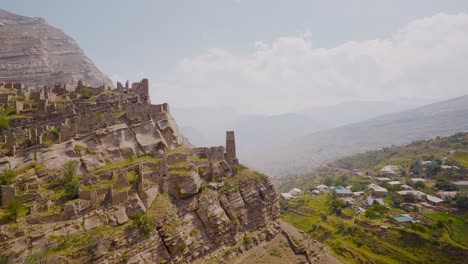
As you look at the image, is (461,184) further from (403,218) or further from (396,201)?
(403,218)

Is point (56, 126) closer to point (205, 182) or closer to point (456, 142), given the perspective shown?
point (205, 182)

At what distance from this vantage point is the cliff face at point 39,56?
107 metres

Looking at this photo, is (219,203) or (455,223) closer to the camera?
(219,203)

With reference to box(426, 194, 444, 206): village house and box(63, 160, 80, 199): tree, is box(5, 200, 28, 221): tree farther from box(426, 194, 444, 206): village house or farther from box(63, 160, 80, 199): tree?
box(426, 194, 444, 206): village house

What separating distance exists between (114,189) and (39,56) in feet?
411

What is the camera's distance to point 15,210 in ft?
89.3

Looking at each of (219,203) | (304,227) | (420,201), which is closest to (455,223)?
(420,201)

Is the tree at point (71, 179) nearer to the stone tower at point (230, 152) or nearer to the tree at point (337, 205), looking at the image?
the stone tower at point (230, 152)

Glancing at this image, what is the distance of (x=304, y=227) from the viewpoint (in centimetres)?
6569

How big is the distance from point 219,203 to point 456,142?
412ft

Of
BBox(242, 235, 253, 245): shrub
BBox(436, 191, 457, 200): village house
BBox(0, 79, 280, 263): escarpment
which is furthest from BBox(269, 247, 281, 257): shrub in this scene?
BBox(436, 191, 457, 200): village house

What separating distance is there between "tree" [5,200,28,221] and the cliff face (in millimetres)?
89487

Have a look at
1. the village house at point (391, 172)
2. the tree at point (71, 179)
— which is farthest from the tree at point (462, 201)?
the tree at point (71, 179)

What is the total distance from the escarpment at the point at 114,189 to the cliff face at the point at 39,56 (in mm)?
61564
